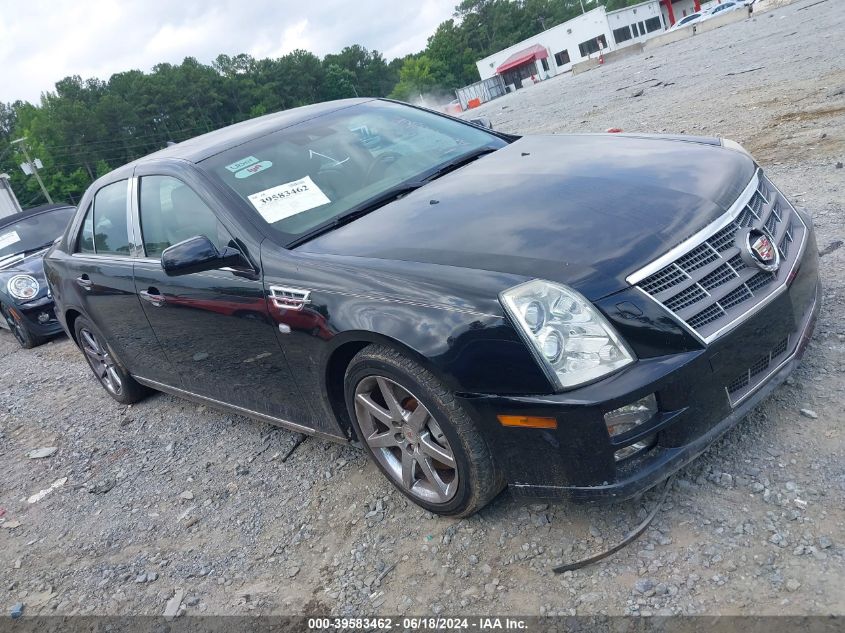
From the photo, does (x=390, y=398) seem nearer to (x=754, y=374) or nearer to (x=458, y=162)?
(x=754, y=374)

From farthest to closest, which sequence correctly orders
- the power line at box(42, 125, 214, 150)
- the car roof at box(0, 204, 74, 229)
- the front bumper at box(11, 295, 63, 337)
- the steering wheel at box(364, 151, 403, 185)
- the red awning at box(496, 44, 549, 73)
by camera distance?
A: the power line at box(42, 125, 214, 150) → the red awning at box(496, 44, 549, 73) → the car roof at box(0, 204, 74, 229) → the front bumper at box(11, 295, 63, 337) → the steering wheel at box(364, 151, 403, 185)

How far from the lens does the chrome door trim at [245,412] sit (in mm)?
3230

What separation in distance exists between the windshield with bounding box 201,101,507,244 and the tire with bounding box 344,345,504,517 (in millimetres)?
807

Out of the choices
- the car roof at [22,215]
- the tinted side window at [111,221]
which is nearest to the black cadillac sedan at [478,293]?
the tinted side window at [111,221]

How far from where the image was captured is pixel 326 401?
3051 mm

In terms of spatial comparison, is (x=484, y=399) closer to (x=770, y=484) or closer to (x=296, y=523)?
(x=770, y=484)

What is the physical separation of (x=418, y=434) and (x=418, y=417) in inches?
3.3

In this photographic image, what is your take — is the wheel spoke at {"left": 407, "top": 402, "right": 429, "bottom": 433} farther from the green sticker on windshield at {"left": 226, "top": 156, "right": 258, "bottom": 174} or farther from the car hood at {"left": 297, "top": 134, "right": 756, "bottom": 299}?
the green sticker on windshield at {"left": 226, "top": 156, "right": 258, "bottom": 174}

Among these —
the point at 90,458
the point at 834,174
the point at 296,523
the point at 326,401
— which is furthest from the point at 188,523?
the point at 834,174

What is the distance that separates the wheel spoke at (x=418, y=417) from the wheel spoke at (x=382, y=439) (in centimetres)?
15

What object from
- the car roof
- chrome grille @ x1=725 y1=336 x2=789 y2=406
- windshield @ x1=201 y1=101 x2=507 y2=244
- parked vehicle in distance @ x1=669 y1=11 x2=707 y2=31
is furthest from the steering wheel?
parked vehicle in distance @ x1=669 y1=11 x2=707 y2=31

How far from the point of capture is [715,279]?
2441mm

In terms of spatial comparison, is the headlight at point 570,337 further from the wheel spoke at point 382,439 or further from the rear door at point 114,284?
the rear door at point 114,284

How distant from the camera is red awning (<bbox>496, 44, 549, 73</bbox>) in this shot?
6581cm
